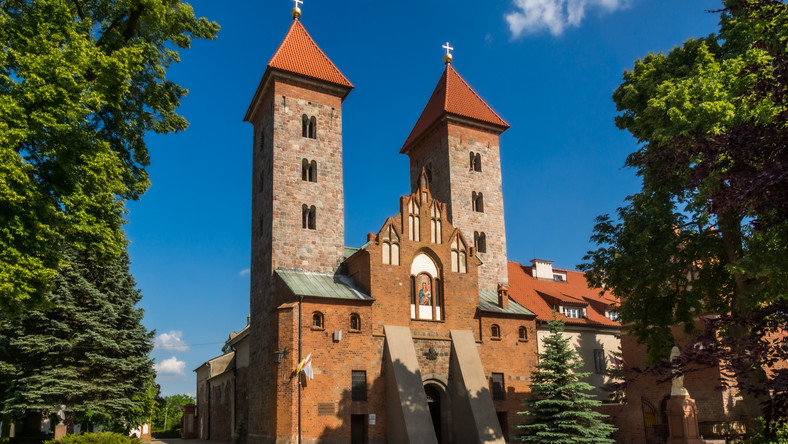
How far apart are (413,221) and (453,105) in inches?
417

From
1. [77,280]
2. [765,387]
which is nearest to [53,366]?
[77,280]

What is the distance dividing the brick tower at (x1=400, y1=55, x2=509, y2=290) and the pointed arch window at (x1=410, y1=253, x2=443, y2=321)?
545cm

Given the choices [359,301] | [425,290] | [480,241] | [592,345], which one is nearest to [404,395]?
[359,301]

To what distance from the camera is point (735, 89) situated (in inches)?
683

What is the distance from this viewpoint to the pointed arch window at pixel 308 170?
31000 mm

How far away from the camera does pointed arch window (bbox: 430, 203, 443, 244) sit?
30.0 meters

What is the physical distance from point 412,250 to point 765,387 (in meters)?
23.4

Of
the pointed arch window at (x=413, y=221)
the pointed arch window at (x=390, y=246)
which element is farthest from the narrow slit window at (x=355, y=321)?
the pointed arch window at (x=413, y=221)

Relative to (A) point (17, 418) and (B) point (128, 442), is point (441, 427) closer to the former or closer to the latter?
(B) point (128, 442)

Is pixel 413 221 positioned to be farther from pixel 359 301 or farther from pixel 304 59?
pixel 304 59

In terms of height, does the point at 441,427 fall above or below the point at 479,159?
below

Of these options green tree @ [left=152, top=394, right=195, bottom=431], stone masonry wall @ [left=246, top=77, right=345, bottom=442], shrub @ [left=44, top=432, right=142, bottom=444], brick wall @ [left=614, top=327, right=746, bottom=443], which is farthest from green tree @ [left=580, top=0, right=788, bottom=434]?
green tree @ [left=152, top=394, right=195, bottom=431]

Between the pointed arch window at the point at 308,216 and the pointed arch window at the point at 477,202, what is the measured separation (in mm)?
10373

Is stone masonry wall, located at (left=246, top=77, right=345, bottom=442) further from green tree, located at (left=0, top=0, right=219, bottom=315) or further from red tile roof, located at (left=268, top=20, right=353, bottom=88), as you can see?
green tree, located at (left=0, top=0, right=219, bottom=315)
